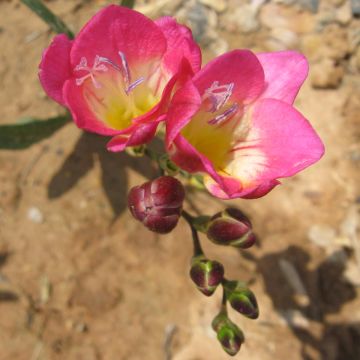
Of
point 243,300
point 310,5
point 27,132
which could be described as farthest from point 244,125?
point 310,5

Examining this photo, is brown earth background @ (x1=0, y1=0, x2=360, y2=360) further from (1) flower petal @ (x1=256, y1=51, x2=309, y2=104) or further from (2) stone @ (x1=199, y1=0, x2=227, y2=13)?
(1) flower petal @ (x1=256, y1=51, x2=309, y2=104)

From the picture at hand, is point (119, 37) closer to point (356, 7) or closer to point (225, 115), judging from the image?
point (225, 115)

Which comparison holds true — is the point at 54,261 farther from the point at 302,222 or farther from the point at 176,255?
the point at 302,222

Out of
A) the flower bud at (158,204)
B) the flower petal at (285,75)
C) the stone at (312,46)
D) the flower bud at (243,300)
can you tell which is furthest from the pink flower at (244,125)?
the stone at (312,46)

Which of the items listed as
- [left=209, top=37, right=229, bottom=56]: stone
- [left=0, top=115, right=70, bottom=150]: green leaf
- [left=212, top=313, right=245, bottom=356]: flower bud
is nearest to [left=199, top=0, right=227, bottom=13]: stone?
[left=209, top=37, right=229, bottom=56]: stone

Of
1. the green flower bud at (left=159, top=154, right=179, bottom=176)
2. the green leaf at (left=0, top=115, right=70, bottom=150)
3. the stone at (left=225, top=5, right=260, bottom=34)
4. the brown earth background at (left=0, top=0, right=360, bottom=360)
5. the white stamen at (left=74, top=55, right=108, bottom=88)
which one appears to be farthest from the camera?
the stone at (left=225, top=5, right=260, bottom=34)
